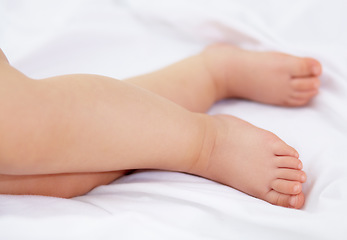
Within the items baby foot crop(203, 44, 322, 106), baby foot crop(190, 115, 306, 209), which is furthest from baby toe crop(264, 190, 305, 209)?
baby foot crop(203, 44, 322, 106)

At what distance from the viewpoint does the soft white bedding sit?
656 mm

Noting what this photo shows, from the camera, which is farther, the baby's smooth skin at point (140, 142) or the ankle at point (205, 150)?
the ankle at point (205, 150)

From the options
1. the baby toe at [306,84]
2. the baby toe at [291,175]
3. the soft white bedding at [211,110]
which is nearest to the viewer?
the soft white bedding at [211,110]

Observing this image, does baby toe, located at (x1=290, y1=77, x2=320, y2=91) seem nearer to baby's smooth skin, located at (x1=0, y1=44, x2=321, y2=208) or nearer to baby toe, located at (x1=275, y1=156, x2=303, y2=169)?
baby's smooth skin, located at (x1=0, y1=44, x2=321, y2=208)

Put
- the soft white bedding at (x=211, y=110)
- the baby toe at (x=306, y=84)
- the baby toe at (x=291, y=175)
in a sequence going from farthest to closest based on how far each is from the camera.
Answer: the baby toe at (x=306, y=84) < the baby toe at (x=291, y=175) < the soft white bedding at (x=211, y=110)

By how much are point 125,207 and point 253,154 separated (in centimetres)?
26

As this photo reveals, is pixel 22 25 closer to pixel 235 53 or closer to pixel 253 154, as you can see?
pixel 235 53

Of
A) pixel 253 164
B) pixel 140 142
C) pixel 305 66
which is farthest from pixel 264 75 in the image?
pixel 140 142

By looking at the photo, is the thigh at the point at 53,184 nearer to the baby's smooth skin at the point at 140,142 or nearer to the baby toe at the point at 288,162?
the baby's smooth skin at the point at 140,142

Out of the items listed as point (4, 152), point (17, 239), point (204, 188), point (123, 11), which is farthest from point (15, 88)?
point (123, 11)

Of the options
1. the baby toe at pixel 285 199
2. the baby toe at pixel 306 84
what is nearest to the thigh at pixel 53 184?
the baby toe at pixel 285 199

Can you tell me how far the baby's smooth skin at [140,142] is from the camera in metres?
0.67

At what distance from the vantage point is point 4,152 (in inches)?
24.8

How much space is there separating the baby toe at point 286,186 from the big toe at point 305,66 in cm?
32
